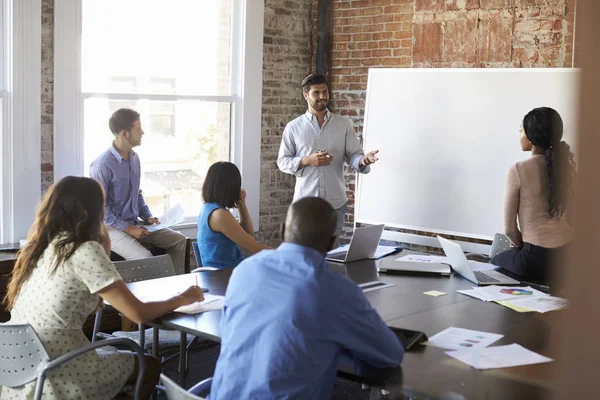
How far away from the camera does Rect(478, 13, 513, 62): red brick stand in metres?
6.41

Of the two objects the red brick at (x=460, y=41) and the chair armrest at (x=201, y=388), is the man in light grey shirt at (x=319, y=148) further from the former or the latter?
the chair armrest at (x=201, y=388)

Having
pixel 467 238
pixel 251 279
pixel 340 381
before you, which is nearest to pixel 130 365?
pixel 251 279

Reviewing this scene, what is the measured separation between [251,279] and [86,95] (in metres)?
4.21

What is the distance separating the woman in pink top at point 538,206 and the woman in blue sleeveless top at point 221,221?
1459 mm

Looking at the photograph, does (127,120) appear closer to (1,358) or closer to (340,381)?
(340,381)

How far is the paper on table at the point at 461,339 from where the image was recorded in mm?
2873

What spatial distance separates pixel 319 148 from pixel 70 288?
12.2 feet

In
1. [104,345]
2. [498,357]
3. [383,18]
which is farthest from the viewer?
[383,18]

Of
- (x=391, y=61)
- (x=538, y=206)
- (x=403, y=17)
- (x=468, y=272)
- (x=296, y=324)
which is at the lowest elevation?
(x=468, y=272)

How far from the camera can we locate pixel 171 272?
172 inches

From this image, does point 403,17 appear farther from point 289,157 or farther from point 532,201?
point 532,201

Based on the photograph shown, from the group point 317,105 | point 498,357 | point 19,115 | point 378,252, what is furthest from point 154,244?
point 498,357

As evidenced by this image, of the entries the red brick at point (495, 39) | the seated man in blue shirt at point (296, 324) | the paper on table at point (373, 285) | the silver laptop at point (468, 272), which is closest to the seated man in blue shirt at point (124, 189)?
the paper on table at point (373, 285)

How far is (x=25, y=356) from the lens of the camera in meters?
2.93
